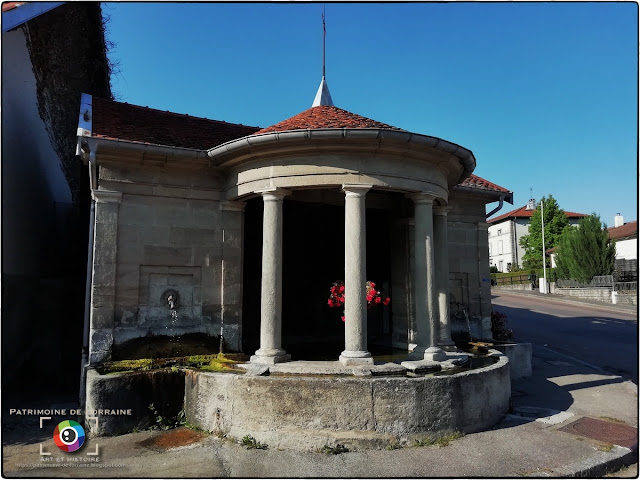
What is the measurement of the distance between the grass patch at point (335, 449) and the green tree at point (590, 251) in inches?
1205

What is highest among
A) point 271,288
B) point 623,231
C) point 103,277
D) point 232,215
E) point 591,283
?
point 623,231

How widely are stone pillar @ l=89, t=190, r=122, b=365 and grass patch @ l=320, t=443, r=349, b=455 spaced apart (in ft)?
11.3

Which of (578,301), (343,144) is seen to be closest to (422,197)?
(343,144)

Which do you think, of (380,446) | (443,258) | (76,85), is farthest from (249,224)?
(76,85)

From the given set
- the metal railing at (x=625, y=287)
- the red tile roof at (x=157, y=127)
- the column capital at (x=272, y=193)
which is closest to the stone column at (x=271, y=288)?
the column capital at (x=272, y=193)

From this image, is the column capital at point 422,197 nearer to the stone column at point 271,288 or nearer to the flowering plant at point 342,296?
the flowering plant at point 342,296

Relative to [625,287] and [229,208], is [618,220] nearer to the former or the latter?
[625,287]

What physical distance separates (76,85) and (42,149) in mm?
2531

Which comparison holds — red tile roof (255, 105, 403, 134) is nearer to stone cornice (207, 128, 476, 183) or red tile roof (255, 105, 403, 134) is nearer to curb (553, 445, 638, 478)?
stone cornice (207, 128, 476, 183)

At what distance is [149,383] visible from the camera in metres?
6.00

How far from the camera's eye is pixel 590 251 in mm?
30203

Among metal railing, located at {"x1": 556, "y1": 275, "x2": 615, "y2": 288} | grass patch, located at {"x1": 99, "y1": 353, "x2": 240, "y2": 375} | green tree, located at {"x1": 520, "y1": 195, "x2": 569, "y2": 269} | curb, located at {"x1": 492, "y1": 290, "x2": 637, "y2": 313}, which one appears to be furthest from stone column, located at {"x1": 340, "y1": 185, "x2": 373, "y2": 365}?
green tree, located at {"x1": 520, "y1": 195, "x2": 569, "y2": 269}

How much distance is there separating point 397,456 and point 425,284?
104 inches

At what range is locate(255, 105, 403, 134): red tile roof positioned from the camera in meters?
6.51
